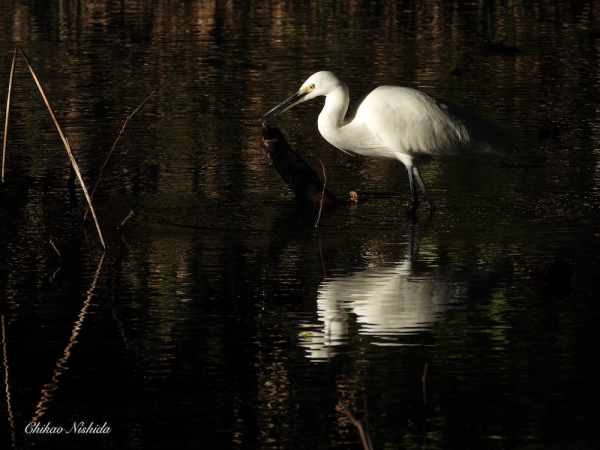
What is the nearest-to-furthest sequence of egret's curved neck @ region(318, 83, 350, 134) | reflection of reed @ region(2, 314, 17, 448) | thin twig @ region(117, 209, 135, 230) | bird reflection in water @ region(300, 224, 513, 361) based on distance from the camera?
reflection of reed @ region(2, 314, 17, 448)
bird reflection in water @ region(300, 224, 513, 361)
thin twig @ region(117, 209, 135, 230)
egret's curved neck @ region(318, 83, 350, 134)

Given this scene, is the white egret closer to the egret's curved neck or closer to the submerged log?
the egret's curved neck

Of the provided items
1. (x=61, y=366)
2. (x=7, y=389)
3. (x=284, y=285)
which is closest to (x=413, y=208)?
(x=284, y=285)

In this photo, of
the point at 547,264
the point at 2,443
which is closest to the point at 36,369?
the point at 2,443

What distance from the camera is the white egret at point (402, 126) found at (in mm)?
11070

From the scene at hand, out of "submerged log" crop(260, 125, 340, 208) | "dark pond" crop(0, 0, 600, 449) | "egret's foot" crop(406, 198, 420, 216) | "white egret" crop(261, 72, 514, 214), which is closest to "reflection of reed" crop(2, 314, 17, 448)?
"dark pond" crop(0, 0, 600, 449)

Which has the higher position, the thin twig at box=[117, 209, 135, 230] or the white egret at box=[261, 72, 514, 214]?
the white egret at box=[261, 72, 514, 214]

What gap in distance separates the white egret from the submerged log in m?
0.38

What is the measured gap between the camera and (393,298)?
27.3 ft

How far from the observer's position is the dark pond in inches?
250

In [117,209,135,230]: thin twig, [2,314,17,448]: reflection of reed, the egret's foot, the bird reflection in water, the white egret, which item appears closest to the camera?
[2,314,17,448]: reflection of reed

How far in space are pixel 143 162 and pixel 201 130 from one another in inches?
114

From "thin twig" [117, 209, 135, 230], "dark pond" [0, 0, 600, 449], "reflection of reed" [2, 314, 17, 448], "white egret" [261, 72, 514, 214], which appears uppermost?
"white egret" [261, 72, 514, 214]

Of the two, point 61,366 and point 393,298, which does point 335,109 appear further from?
point 61,366

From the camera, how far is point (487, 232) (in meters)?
10.2
